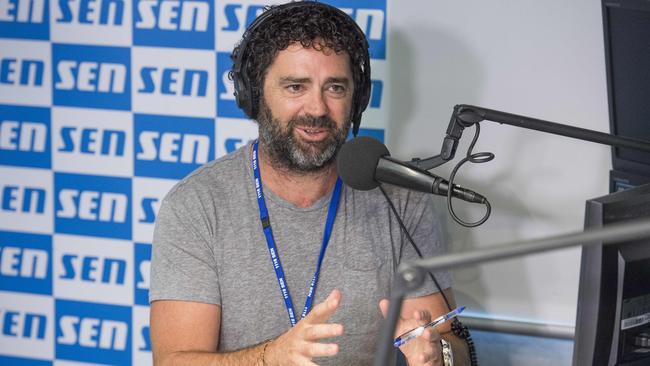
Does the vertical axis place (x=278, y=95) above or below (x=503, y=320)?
above

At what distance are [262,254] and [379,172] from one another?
1.54ft

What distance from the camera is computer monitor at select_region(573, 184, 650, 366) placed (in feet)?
3.34

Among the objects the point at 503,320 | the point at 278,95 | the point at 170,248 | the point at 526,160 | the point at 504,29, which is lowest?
the point at 503,320

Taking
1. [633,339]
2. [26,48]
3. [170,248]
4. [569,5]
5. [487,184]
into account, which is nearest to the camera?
[633,339]

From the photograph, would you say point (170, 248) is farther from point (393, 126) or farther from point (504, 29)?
point (504, 29)

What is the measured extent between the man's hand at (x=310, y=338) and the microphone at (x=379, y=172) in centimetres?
17

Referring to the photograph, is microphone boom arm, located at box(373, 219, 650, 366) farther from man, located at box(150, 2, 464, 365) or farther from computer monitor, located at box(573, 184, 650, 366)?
man, located at box(150, 2, 464, 365)

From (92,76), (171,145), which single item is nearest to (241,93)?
(171,145)

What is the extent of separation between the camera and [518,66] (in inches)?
75.5

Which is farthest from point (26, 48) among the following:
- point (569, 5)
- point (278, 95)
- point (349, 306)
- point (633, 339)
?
point (633, 339)

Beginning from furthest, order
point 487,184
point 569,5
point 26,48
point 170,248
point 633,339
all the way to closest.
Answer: point 26,48 < point 487,184 < point 569,5 < point 170,248 < point 633,339

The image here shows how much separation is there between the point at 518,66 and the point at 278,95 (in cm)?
55

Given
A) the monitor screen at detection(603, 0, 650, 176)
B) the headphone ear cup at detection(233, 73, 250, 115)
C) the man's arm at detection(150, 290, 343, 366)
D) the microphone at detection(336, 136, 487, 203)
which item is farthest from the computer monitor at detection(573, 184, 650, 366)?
the headphone ear cup at detection(233, 73, 250, 115)

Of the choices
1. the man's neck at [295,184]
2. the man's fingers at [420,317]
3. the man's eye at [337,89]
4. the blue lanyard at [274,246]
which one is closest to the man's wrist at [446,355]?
the man's fingers at [420,317]
